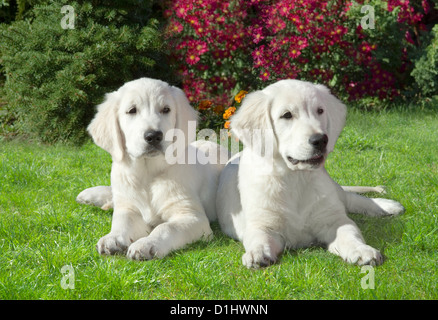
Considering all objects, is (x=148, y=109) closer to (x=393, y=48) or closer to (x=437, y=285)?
(x=437, y=285)

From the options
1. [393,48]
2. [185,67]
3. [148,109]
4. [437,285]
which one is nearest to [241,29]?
[185,67]

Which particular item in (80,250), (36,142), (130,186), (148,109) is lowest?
(36,142)

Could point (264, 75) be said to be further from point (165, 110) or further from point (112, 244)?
point (112, 244)

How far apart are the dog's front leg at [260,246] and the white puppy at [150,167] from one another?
45cm

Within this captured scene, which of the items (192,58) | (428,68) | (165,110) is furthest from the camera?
(428,68)

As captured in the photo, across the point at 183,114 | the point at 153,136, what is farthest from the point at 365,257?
the point at 183,114

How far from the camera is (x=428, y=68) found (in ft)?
28.8

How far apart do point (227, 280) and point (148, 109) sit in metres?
1.35

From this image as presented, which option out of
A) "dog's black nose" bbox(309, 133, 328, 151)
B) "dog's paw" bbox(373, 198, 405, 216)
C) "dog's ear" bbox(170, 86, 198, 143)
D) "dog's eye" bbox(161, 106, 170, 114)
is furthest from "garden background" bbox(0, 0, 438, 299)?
"dog's eye" bbox(161, 106, 170, 114)

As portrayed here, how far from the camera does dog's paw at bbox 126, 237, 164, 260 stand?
3314mm

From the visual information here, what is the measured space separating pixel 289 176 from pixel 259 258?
66 centimetres

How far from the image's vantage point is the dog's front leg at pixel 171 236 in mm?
3350

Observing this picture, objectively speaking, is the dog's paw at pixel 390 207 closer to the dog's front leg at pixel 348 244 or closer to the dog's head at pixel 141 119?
the dog's front leg at pixel 348 244

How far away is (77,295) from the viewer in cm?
285
